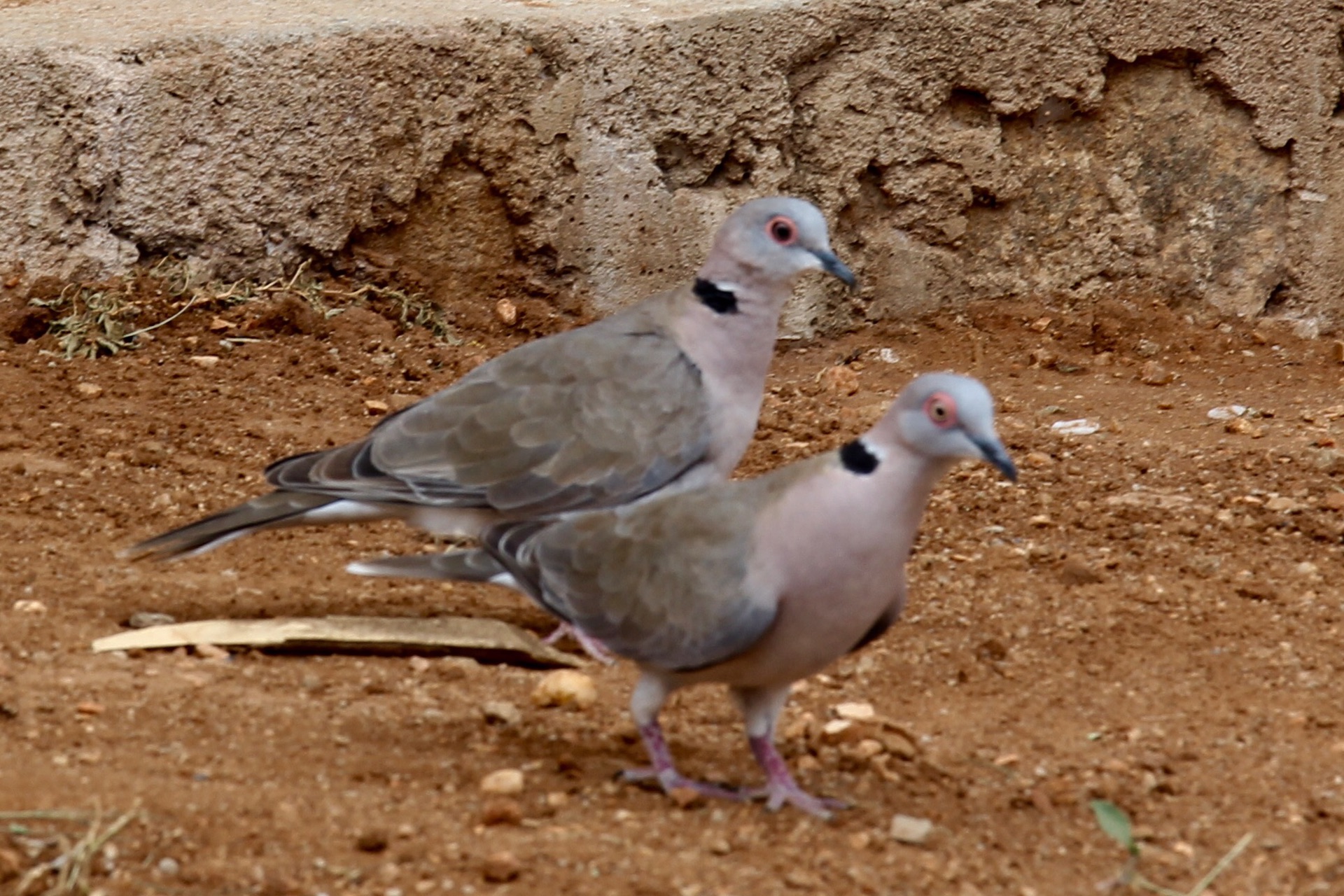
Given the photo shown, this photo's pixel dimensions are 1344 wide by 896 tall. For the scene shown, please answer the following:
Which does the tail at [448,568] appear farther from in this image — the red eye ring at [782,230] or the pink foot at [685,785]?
the red eye ring at [782,230]

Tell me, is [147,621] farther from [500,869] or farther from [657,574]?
[500,869]

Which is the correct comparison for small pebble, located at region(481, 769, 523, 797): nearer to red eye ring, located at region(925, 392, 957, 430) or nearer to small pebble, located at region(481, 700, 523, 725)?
small pebble, located at region(481, 700, 523, 725)

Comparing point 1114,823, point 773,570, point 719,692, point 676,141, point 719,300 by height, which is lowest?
point 719,692

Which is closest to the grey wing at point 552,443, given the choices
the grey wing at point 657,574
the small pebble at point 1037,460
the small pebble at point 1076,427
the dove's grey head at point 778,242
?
the dove's grey head at point 778,242

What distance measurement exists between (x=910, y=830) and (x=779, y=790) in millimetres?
251

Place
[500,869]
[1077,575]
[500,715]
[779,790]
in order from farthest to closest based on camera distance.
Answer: [1077,575] → [500,715] → [779,790] → [500,869]

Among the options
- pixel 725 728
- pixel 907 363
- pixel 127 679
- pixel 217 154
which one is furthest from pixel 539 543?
pixel 907 363

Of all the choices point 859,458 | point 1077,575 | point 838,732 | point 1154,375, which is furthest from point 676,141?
point 859,458

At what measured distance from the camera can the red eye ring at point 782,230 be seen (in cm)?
423

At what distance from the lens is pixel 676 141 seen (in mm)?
6098

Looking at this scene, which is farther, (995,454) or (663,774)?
(663,774)

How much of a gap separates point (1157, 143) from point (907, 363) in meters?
1.24

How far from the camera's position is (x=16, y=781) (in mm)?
3152

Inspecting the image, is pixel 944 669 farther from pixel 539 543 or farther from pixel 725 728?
pixel 539 543
